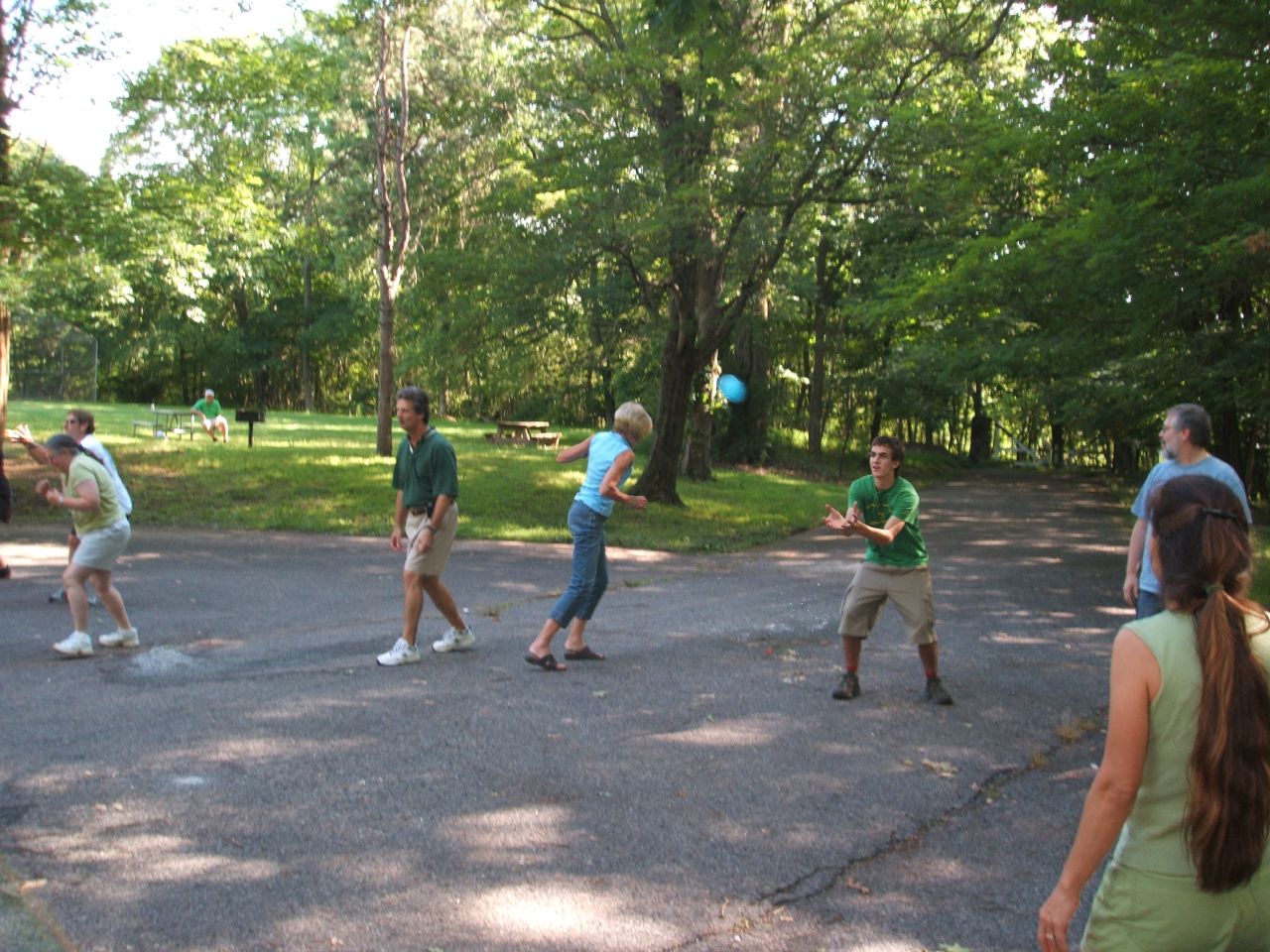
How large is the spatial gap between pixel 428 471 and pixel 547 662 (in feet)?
5.21

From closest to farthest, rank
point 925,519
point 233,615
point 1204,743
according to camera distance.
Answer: point 1204,743 < point 233,615 < point 925,519

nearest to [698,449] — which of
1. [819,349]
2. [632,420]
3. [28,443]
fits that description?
[819,349]

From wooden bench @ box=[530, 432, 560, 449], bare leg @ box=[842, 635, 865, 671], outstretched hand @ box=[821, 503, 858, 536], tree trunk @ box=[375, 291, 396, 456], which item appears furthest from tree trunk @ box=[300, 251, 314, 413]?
outstretched hand @ box=[821, 503, 858, 536]

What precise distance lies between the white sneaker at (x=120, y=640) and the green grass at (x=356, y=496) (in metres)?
8.48

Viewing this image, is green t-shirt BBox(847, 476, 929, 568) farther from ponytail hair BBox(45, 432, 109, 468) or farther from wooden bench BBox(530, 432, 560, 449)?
wooden bench BBox(530, 432, 560, 449)

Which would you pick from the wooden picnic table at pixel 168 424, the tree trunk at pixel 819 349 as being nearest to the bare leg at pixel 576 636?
the wooden picnic table at pixel 168 424

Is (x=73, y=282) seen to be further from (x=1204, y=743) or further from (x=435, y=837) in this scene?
(x=1204, y=743)

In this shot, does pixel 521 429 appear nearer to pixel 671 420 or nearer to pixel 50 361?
pixel 671 420

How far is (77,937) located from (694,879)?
219 cm

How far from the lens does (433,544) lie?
879 cm

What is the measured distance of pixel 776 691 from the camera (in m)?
8.13

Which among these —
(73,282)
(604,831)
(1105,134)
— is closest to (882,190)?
(1105,134)

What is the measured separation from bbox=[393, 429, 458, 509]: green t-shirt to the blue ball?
2749 centimetres

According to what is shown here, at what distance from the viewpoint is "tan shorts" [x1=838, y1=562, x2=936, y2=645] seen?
777cm
